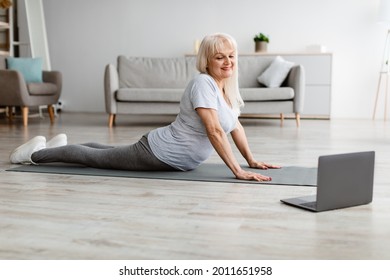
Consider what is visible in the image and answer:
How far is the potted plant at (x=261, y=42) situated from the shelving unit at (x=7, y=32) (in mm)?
3425

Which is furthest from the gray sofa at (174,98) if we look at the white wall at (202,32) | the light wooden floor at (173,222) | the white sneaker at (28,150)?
the light wooden floor at (173,222)

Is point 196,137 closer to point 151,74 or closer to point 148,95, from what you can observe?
point 148,95

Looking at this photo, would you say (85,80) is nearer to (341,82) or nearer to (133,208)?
(341,82)

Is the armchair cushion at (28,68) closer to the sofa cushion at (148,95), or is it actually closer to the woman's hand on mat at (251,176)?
the sofa cushion at (148,95)

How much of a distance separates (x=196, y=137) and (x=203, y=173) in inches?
9.6

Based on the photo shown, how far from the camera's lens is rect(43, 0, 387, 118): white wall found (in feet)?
25.0

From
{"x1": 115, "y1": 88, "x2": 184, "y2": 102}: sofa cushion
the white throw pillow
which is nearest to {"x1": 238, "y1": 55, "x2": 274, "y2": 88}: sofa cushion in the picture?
the white throw pillow

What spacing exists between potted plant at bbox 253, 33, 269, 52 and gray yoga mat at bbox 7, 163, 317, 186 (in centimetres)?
462

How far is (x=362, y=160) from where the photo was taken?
2.17 m

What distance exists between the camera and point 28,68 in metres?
6.94

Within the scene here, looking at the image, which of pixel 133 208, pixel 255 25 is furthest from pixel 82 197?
pixel 255 25

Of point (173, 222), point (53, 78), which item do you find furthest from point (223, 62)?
point (53, 78)

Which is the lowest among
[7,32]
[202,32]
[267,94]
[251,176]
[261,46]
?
[267,94]

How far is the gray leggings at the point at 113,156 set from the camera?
9.82 feet
